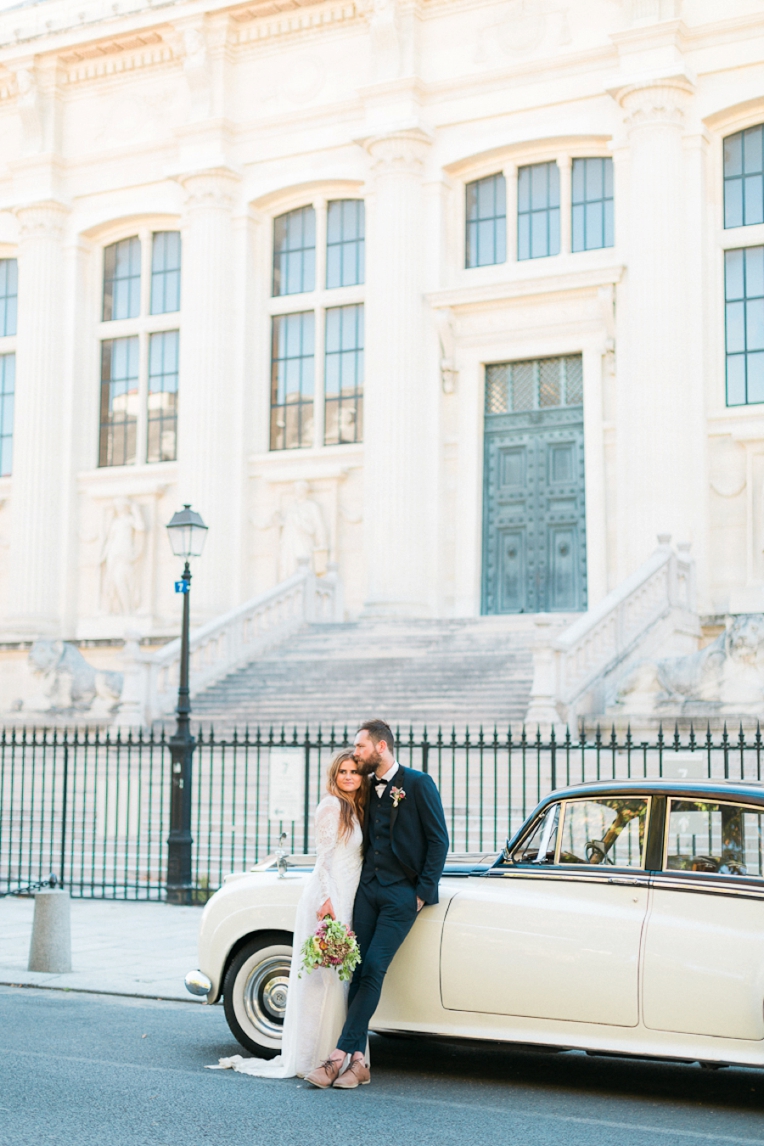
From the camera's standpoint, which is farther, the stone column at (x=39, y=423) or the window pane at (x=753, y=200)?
the stone column at (x=39, y=423)

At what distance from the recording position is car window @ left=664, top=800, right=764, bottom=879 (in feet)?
22.4

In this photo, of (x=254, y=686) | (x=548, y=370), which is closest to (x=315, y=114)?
(x=548, y=370)

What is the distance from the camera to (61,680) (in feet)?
78.8

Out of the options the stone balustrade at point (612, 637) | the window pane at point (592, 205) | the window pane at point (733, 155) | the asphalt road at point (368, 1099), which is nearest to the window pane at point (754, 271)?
the window pane at point (733, 155)

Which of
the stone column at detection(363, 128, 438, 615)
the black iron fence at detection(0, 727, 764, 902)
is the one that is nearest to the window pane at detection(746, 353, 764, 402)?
the stone column at detection(363, 128, 438, 615)

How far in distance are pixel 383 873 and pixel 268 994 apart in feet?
3.44

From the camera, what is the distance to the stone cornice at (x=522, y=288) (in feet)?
88.2

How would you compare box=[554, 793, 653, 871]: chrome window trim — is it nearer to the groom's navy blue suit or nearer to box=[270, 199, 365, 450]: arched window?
the groom's navy blue suit

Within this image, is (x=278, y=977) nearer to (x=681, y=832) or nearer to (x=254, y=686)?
(x=681, y=832)

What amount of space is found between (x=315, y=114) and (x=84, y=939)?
2194 centimetres

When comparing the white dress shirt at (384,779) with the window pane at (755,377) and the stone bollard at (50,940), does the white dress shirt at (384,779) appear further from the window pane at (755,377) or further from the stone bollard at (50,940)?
the window pane at (755,377)

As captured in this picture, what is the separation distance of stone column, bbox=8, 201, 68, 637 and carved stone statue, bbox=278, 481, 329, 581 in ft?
19.4

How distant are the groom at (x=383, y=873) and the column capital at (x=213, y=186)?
2521 centimetres

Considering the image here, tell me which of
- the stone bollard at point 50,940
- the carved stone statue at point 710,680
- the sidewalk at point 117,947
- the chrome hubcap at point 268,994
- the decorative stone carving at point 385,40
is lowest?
the sidewalk at point 117,947
